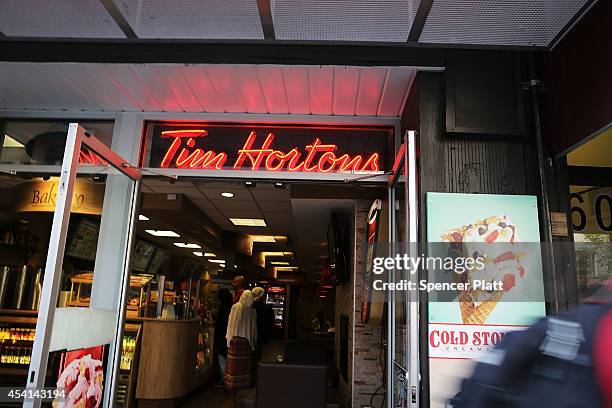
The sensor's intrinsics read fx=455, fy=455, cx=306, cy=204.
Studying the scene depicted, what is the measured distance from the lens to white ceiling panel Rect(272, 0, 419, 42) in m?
2.59

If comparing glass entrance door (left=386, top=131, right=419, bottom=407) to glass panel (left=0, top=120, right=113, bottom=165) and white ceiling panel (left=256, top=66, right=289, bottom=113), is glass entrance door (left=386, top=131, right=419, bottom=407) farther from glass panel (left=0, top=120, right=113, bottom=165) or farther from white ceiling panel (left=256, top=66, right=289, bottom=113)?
glass panel (left=0, top=120, right=113, bottom=165)

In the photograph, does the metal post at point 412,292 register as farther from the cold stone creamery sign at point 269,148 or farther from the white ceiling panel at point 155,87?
the white ceiling panel at point 155,87

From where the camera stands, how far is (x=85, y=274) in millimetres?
3648

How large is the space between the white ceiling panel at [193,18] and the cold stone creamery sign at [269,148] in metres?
1.10

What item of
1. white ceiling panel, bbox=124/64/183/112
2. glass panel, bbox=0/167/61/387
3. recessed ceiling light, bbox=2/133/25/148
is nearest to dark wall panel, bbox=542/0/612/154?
white ceiling panel, bbox=124/64/183/112

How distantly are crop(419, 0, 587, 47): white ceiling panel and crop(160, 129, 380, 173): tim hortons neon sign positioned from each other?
1258mm

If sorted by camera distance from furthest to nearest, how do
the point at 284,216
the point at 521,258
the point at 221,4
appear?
1. the point at 284,216
2. the point at 521,258
3. the point at 221,4

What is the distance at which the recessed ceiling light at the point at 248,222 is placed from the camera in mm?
8906

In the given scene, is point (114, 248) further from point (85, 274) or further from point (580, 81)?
point (580, 81)

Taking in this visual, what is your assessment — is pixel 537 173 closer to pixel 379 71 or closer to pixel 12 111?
pixel 379 71

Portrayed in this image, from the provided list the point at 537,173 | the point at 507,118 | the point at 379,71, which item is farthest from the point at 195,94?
the point at 537,173

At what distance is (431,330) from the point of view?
108 inches

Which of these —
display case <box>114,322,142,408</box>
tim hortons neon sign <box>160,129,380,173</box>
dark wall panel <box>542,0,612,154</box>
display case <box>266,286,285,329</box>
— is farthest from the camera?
display case <box>266,286,285,329</box>

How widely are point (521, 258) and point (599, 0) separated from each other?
151 centimetres
